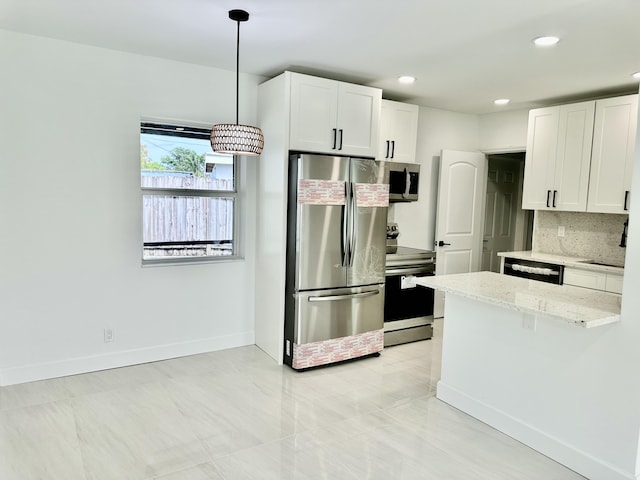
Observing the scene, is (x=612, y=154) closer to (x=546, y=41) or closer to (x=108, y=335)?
(x=546, y=41)

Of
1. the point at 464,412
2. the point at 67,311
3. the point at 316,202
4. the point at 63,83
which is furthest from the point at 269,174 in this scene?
the point at 464,412

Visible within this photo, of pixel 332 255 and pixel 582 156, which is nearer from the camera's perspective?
pixel 332 255

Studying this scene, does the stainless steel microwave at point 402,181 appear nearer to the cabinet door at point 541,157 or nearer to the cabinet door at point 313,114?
the cabinet door at point 313,114

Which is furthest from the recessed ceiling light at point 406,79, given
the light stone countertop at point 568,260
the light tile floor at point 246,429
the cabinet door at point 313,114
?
the light tile floor at point 246,429

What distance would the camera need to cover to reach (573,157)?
4266 mm

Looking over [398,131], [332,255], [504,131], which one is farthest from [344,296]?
[504,131]

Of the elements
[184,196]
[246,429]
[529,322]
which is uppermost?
[184,196]

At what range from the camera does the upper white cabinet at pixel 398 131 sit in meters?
4.53

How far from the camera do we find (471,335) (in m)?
3.06

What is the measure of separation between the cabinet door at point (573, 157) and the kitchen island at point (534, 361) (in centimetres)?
160

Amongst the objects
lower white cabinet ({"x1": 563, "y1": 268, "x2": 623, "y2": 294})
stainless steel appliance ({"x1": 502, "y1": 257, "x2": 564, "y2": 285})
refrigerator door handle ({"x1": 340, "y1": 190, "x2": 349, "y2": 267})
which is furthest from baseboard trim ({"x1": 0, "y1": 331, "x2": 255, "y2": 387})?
lower white cabinet ({"x1": 563, "y1": 268, "x2": 623, "y2": 294})

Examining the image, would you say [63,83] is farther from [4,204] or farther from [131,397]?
[131,397]

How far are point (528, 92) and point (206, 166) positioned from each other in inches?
124

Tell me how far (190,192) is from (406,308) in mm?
2337
